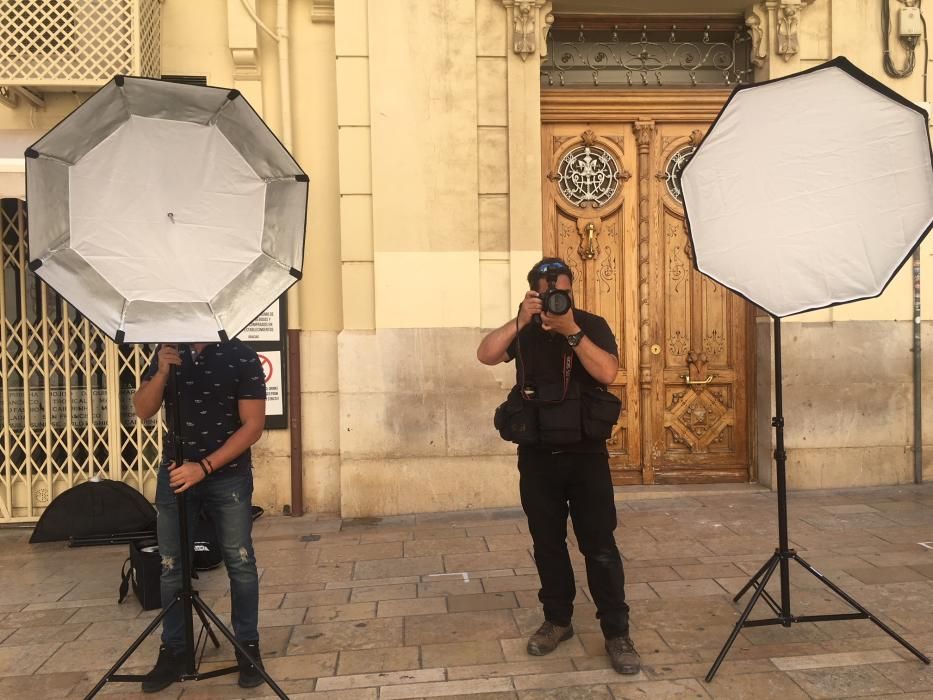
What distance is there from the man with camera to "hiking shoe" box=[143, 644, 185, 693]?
1691 millimetres

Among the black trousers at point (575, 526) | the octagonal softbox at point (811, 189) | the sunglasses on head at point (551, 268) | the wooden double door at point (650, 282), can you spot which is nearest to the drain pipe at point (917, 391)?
the wooden double door at point (650, 282)

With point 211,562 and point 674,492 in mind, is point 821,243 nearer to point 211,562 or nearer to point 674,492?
point 674,492

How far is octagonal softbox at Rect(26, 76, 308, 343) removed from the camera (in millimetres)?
2910

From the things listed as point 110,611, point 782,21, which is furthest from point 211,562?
point 782,21

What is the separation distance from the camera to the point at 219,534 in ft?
11.5

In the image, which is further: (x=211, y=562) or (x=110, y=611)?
(x=211, y=562)

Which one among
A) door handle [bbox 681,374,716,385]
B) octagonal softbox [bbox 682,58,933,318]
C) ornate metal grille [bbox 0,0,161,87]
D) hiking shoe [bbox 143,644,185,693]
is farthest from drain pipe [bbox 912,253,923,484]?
ornate metal grille [bbox 0,0,161,87]

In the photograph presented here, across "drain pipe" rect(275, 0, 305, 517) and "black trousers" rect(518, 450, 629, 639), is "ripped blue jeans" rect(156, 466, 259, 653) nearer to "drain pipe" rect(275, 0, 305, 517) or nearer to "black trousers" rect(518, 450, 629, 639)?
"black trousers" rect(518, 450, 629, 639)

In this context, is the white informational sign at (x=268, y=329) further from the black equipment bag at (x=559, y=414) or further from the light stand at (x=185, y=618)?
the black equipment bag at (x=559, y=414)

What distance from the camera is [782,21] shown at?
675 centimetres

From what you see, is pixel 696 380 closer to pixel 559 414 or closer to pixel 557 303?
pixel 559 414

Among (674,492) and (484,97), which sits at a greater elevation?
(484,97)

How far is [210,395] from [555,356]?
163 cm

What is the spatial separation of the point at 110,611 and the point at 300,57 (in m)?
4.78
